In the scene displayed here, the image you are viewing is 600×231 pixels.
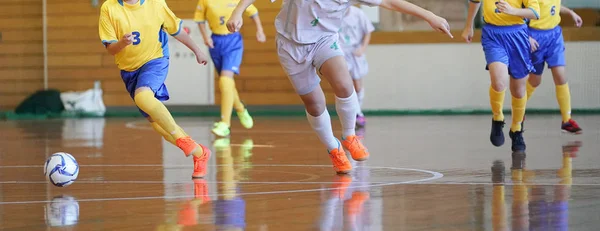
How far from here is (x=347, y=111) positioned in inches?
268

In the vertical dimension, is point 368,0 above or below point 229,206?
above

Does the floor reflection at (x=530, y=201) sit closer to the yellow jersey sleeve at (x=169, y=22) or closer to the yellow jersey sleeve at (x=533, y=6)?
the yellow jersey sleeve at (x=533, y=6)

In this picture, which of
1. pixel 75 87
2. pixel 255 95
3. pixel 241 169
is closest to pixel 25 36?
pixel 75 87

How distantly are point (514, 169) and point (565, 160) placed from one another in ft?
2.56

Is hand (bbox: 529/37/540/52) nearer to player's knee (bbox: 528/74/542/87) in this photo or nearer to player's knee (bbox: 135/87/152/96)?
player's knee (bbox: 528/74/542/87)

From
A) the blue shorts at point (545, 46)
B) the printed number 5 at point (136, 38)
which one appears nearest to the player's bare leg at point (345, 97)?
the printed number 5 at point (136, 38)

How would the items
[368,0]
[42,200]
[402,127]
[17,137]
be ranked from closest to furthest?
1. [42,200]
2. [368,0]
3. [17,137]
4. [402,127]

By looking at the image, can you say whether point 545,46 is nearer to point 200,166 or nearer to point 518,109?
point 518,109

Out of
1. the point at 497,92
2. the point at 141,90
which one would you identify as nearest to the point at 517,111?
the point at 497,92

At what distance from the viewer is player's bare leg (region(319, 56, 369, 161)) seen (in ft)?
21.4

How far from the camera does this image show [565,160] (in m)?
7.38

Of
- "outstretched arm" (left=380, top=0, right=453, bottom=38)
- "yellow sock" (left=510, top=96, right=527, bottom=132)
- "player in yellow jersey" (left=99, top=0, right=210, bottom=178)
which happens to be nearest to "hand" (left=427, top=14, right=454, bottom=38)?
"outstretched arm" (left=380, top=0, right=453, bottom=38)

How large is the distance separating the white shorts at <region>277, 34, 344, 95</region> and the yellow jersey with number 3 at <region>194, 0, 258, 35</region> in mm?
4715

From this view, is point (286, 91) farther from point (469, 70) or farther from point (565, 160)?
point (565, 160)
